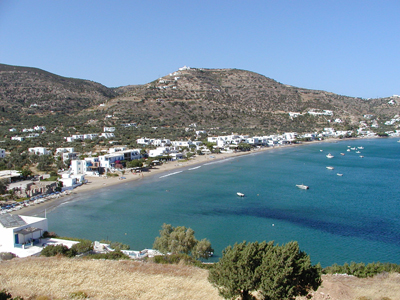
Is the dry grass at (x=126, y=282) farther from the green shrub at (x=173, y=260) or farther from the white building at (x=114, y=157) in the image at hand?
the white building at (x=114, y=157)

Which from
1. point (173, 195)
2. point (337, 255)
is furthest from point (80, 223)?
point (337, 255)

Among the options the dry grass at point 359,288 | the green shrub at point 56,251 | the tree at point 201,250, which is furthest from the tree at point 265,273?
the green shrub at point 56,251

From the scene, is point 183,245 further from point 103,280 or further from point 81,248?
point 103,280

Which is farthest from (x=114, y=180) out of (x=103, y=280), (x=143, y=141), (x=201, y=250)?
(x=103, y=280)

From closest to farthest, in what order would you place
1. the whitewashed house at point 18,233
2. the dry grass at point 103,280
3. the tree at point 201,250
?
the dry grass at point 103,280, the whitewashed house at point 18,233, the tree at point 201,250

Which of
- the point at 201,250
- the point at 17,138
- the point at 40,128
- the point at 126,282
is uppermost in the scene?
the point at 40,128

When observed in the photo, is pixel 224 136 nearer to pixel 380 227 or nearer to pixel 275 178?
pixel 275 178

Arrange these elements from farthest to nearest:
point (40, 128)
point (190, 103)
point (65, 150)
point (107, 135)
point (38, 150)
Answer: point (190, 103) < point (40, 128) < point (107, 135) < point (65, 150) < point (38, 150)
